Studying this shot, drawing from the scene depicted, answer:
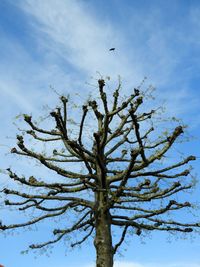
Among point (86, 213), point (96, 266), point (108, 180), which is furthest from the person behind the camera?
point (86, 213)

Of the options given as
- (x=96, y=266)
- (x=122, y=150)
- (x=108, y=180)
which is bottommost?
(x=96, y=266)

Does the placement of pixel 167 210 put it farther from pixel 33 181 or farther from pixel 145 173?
pixel 33 181

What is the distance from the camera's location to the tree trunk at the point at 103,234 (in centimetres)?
1537

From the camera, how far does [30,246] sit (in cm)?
1856

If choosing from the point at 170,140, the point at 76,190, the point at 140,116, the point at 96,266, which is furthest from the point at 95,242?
the point at 140,116

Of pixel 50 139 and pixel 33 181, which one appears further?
pixel 50 139

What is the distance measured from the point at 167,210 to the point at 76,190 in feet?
10.9

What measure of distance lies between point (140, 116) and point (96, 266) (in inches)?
270

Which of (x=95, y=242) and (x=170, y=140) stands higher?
(x=170, y=140)

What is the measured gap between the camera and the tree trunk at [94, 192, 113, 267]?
50.4 ft

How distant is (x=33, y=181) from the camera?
16969 millimetres

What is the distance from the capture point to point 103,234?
619 inches

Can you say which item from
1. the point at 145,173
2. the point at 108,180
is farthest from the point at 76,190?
the point at 145,173

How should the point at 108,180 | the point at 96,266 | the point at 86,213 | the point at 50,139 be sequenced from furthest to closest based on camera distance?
1. the point at 50,139
2. the point at 86,213
3. the point at 108,180
4. the point at 96,266
